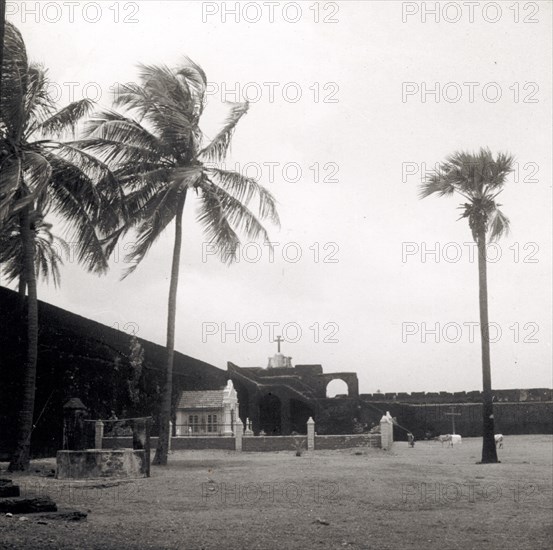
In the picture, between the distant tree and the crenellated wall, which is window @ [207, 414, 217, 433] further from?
the crenellated wall

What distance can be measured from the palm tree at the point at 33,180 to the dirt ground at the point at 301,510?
299 cm

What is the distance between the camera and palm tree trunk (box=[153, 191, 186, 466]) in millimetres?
17906

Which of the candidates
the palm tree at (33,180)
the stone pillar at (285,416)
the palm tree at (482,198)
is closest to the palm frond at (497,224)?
the palm tree at (482,198)

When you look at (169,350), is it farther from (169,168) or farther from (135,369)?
(135,369)

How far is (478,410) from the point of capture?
41.8m

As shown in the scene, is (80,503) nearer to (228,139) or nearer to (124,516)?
(124,516)

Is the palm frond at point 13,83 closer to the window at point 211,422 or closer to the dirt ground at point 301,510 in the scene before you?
the dirt ground at point 301,510

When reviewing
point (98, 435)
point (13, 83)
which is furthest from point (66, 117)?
point (98, 435)

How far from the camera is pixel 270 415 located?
43.6 m

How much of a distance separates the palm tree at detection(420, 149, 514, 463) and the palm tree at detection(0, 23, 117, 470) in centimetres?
934

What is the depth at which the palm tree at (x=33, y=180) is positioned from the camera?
554 inches

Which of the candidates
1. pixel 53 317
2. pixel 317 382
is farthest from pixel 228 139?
pixel 317 382

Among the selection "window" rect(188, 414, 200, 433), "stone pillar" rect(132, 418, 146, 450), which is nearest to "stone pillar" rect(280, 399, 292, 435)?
"window" rect(188, 414, 200, 433)

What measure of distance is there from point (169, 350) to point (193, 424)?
13314mm
